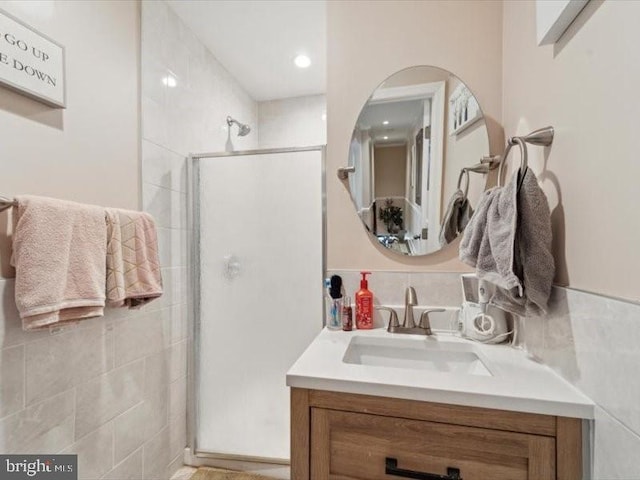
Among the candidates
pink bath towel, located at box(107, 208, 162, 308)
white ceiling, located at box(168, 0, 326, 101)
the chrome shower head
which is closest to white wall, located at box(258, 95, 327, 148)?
white ceiling, located at box(168, 0, 326, 101)

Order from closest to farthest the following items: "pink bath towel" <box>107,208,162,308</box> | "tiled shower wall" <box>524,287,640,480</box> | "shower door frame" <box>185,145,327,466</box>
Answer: "tiled shower wall" <box>524,287,640,480</box>
"pink bath towel" <box>107,208,162,308</box>
"shower door frame" <box>185,145,327,466</box>

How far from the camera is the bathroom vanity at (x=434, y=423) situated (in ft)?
2.15

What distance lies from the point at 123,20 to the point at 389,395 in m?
1.69

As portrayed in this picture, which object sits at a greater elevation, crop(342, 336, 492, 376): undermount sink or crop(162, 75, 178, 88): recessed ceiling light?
crop(162, 75, 178, 88): recessed ceiling light

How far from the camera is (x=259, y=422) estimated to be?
153cm

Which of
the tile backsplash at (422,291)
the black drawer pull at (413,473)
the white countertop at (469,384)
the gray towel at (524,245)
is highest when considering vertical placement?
the gray towel at (524,245)

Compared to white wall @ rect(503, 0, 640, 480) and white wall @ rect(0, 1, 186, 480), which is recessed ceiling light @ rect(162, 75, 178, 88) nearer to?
white wall @ rect(0, 1, 186, 480)

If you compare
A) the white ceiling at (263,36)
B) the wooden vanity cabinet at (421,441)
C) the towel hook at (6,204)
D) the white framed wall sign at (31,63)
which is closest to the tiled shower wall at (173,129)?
the white ceiling at (263,36)

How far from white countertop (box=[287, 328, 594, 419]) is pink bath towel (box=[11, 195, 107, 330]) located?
0.67m

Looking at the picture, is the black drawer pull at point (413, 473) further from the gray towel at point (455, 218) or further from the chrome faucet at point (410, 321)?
the gray towel at point (455, 218)

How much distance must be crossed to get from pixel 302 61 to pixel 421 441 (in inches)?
81.1

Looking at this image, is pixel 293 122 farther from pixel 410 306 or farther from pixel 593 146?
pixel 593 146

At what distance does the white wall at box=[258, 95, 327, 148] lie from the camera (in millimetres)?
2355

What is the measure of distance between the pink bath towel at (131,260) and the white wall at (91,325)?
0.44 ft
